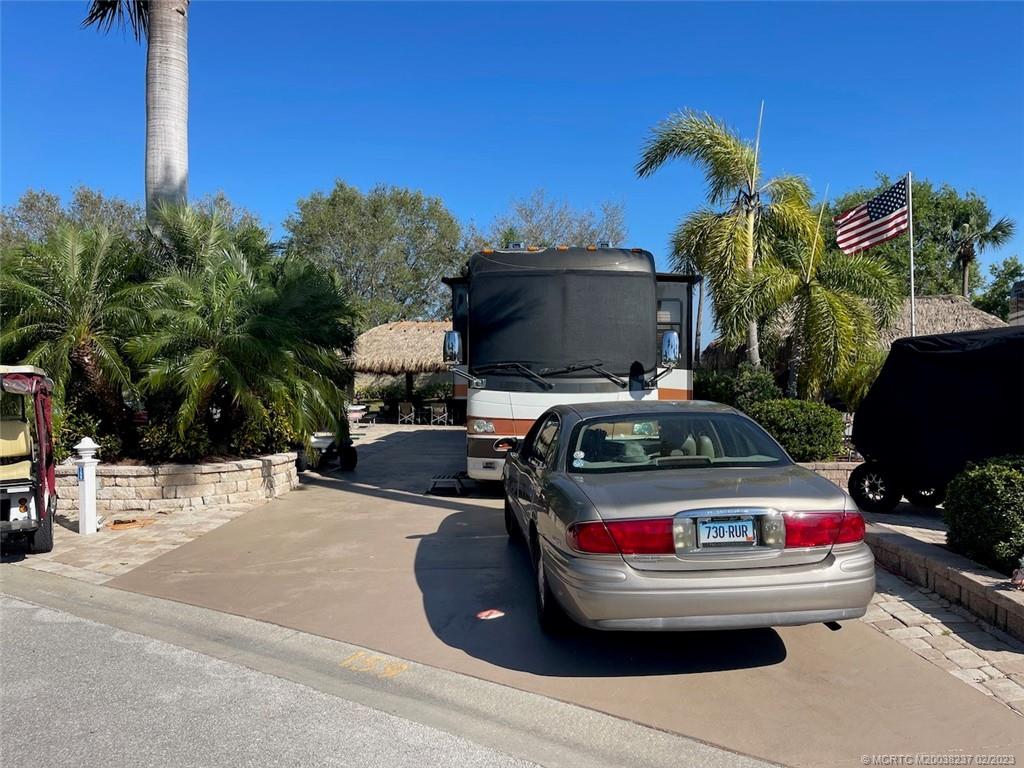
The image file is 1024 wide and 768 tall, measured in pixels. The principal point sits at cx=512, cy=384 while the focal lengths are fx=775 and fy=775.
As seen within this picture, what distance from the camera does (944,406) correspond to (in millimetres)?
7910

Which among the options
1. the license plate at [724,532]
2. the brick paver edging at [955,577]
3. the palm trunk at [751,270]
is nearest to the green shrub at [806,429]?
the palm trunk at [751,270]

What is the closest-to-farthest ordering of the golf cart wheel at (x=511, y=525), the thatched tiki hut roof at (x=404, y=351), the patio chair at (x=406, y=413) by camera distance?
the golf cart wheel at (x=511, y=525)
the patio chair at (x=406, y=413)
the thatched tiki hut roof at (x=404, y=351)

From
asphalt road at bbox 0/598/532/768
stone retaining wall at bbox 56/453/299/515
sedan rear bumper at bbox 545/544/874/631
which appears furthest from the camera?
stone retaining wall at bbox 56/453/299/515

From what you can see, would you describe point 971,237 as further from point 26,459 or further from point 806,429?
point 26,459

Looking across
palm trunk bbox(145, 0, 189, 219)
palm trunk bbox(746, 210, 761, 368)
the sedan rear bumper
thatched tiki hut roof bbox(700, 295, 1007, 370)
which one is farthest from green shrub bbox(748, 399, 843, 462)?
thatched tiki hut roof bbox(700, 295, 1007, 370)

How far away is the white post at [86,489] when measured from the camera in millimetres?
8625

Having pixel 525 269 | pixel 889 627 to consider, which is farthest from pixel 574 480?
pixel 525 269

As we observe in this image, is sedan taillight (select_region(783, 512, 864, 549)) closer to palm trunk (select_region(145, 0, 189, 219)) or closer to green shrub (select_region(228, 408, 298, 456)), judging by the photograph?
green shrub (select_region(228, 408, 298, 456))

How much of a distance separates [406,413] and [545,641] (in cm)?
2342

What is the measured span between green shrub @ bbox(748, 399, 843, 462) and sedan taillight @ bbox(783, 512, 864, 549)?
6.85 metres

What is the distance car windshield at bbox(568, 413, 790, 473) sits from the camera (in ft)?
17.0

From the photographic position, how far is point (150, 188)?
12.4 m

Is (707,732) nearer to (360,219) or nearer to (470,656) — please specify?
(470,656)

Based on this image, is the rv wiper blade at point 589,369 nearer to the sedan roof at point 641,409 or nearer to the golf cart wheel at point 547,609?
the sedan roof at point 641,409
